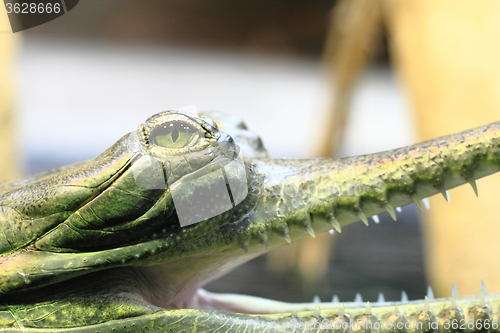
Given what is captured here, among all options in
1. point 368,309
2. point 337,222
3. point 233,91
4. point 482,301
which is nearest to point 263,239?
point 337,222

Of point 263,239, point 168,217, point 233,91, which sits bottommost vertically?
point 233,91

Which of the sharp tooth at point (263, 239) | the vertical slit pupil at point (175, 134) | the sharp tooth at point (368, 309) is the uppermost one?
the vertical slit pupil at point (175, 134)

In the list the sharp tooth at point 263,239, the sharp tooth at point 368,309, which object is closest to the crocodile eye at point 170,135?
the sharp tooth at point 263,239

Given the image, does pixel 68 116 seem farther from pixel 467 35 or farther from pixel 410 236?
pixel 410 236

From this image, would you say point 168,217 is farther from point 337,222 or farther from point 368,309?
point 368,309

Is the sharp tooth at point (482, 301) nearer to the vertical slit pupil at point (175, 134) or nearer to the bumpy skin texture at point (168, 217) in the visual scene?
the bumpy skin texture at point (168, 217)

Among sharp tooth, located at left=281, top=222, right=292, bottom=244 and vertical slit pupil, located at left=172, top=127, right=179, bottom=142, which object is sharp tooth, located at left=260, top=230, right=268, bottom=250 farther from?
vertical slit pupil, located at left=172, top=127, right=179, bottom=142

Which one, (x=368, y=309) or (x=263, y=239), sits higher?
(x=263, y=239)
